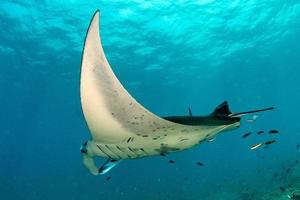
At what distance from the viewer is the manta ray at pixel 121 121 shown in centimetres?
332

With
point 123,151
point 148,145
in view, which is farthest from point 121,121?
point 123,151

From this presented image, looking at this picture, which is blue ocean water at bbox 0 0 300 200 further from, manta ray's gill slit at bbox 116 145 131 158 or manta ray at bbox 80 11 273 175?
manta ray's gill slit at bbox 116 145 131 158

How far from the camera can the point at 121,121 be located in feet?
12.2

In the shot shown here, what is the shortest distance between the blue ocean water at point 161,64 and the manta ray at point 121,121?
9.24 metres

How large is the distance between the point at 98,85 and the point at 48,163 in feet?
471

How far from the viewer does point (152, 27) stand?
25.2 m

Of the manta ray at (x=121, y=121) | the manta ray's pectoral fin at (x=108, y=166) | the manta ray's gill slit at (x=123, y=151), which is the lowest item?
the manta ray's pectoral fin at (x=108, y=166)

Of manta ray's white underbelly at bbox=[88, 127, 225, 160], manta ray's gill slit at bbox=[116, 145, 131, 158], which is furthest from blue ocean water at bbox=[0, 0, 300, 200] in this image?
manta ray's gill slit at bbox=[116, 145, 131, 158]

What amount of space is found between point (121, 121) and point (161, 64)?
3128cm

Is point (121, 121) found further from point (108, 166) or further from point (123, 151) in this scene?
point (108, 166)

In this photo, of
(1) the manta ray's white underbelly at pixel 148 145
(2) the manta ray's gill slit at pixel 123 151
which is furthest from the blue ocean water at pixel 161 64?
(2) the manta ray's gill slit at pixel 123 151

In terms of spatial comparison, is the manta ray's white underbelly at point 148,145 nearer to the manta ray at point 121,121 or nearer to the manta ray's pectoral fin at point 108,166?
the manta ray at point 121,121

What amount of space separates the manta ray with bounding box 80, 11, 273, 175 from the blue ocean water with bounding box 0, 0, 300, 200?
30.3ft

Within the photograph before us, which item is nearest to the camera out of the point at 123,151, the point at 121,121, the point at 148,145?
the point at 121,121
